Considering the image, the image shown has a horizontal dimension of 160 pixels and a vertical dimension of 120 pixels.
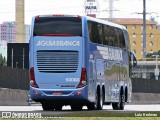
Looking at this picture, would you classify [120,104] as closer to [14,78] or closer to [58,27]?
[58,27]

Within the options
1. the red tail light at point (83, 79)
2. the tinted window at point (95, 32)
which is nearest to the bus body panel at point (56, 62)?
the red tail light at point (83, 79)

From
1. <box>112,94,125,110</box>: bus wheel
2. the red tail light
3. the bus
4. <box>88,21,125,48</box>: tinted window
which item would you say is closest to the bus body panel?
the bus

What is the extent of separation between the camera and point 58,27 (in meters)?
31.8

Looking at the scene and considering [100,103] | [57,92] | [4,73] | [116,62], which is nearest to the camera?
[57,92]

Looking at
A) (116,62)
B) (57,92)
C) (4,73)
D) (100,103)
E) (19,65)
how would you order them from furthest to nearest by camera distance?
(19,65), (4,73), (116,62), (100,103), (57,92)

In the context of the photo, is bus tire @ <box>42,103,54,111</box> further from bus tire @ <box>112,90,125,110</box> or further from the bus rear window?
bus tire @ <box>112,90,125,110</box>

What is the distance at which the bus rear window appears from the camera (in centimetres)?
3178

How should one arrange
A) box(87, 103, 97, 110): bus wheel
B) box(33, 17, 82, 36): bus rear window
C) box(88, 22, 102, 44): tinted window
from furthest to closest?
box(87, 103, 97, 110): bus wheel, box(88, 22, 102, 44): tinted window, box(33, 17, 82, 36): bus rear window

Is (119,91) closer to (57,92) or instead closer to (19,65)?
(57,92)

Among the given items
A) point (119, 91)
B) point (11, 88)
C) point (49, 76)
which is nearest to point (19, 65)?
point (11, 88)

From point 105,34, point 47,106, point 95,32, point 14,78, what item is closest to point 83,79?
point 95,32

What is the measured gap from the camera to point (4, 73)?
48.4 meters

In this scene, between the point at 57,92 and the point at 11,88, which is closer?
the point at 57,92

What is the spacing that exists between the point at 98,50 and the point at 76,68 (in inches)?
84.1
